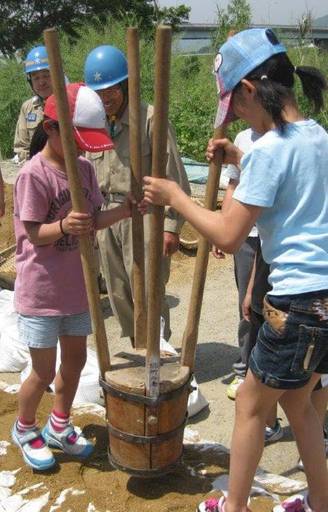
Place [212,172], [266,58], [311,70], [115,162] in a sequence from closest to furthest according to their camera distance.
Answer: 1. [266,58]
2. [311,70]
3. [212,172]
4. [115,162]

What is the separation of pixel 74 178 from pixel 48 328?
723 millimetres

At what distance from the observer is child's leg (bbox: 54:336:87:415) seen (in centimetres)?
285

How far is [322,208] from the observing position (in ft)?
6.57

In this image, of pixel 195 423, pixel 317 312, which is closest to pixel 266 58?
pixel 317 312

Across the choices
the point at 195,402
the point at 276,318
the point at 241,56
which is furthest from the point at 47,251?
the point at 195,402

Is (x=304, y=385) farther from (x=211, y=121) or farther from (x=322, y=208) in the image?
(x=211, y=121)

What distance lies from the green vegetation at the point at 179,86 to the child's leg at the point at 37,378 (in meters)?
6.42

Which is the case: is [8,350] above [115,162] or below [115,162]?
below

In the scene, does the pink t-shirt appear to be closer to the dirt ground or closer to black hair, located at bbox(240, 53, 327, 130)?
the dirt ground

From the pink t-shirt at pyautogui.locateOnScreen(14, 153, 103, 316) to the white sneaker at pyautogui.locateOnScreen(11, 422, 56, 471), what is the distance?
0.61 m

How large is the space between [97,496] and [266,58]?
1911 mm

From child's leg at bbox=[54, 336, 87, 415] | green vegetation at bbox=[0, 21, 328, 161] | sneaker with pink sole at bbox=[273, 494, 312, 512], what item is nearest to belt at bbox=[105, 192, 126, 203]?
child's leg at bbox=[54, 336, 87, 415]

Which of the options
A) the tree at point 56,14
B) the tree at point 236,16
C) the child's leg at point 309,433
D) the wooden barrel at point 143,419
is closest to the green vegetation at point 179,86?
the tree at point 236,16

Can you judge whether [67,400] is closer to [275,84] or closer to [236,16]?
[275,84]
